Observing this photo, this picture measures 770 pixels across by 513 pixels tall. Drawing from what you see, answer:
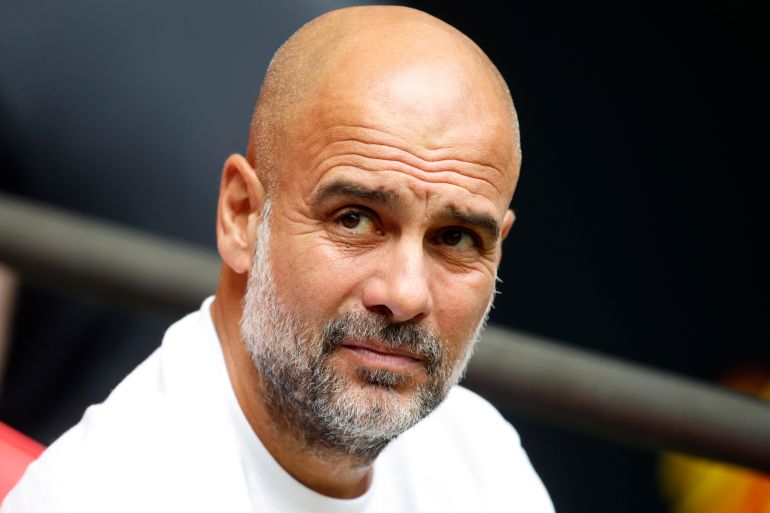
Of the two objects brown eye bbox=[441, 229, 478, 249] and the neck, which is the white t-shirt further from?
brown eye bbox=[441, 229, 478, 249]

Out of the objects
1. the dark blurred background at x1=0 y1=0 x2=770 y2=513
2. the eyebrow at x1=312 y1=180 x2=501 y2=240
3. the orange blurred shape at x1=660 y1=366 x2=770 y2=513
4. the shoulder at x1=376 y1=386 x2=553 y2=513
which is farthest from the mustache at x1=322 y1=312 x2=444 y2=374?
the orange blurred shape at x1=660 y1=366 x2=770 y2=513

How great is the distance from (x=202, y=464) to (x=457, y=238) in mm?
345

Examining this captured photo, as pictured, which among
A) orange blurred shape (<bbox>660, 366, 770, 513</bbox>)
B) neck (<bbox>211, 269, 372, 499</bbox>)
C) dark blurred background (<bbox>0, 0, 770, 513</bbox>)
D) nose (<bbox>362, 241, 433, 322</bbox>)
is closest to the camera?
nose (<bbox>362, 241, 433, 322</bbox>)

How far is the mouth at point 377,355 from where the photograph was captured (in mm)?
1128

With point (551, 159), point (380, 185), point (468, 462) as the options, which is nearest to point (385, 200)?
point (380, 185)

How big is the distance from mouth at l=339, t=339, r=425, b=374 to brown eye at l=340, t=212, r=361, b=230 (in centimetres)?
12

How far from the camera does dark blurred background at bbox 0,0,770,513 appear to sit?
96.0 inches

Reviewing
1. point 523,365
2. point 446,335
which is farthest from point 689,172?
point 446,335

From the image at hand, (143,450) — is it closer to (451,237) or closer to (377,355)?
(377,355)

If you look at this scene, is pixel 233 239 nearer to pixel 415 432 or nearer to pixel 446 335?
pixel 446 335

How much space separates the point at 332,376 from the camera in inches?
45.2

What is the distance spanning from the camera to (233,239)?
1268mm

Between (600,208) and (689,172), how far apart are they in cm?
22

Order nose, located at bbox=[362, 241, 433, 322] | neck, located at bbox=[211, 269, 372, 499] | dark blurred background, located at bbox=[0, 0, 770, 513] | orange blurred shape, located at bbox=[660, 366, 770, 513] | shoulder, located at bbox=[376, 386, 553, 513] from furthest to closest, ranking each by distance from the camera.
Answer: orange blurred shape, located at bbox=[660, 366, 770, 513], dark blurred background, located at bbox=[0, 0, 770, 513], shoulder, located at bbox=[376, 386, 553, 513], neck, located at bbox=[211, 269, 372, 499], nose, located at bbox=[362, 241, 433, 322]
